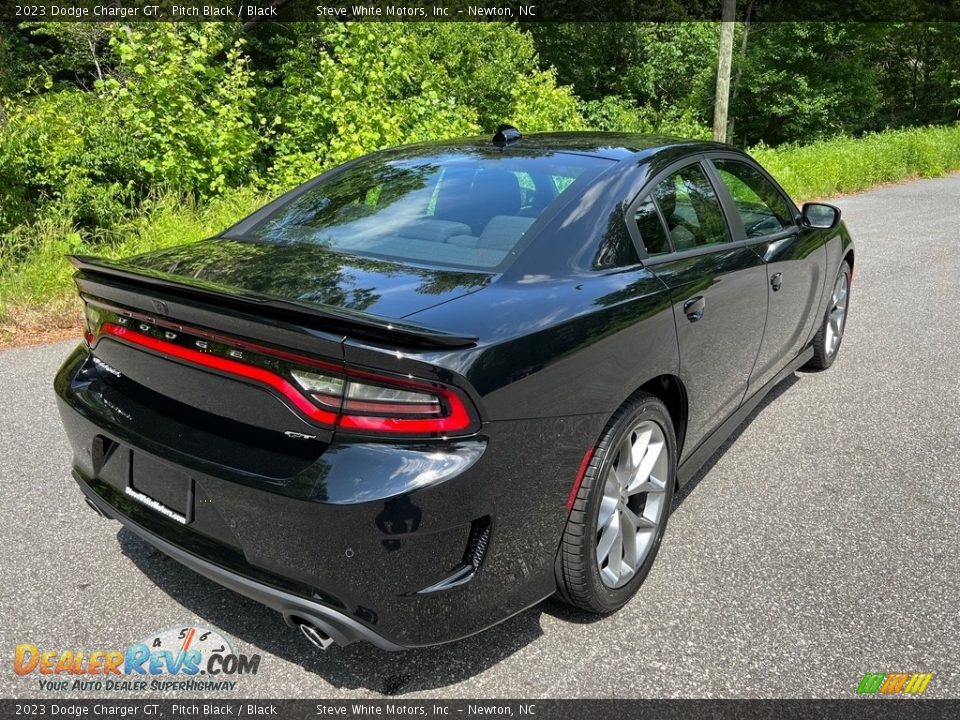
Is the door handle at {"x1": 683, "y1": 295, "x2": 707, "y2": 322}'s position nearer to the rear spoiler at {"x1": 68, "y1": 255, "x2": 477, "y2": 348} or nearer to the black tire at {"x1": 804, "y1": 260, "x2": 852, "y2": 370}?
the rear spoiler at {"x1": 68, "y1": 255, "x2": 477, "y2": 348}

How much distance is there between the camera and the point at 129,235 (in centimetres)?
848

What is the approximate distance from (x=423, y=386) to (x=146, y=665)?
4.33 feet

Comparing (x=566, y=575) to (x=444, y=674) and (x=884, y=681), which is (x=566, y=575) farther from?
(x=884, y=681)

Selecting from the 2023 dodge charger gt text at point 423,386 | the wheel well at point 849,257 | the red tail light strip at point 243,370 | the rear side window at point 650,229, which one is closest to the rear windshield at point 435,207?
the 2023 dodge charger gt text at point 423,386

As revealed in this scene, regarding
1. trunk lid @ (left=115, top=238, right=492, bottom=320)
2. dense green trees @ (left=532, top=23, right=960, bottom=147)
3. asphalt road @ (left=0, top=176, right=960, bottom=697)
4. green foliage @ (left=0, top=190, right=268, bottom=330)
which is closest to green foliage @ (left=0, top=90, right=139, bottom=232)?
green foliage @ (left=0, top=190, right=268, bottom=330)

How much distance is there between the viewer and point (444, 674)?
226 cm

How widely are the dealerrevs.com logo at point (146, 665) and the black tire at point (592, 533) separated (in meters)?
1.00

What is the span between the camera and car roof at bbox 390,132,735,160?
310cm

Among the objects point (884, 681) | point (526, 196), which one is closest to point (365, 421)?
point (526, 196)

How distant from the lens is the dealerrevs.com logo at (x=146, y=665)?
87.3 inches

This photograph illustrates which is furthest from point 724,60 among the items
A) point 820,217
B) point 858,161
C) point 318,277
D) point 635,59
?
point 635,59

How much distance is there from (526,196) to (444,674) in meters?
1.65

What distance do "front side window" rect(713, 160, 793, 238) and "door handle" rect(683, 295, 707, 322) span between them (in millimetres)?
803

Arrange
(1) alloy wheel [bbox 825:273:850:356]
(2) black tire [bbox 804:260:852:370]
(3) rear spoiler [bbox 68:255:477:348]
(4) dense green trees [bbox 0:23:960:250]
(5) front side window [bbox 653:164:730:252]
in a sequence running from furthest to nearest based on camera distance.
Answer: (4) dense green trees [bbox 0:23:960:250], (1) alloy wheel [bbox 825:273:850:356], (2) black tire [bbox 804:260:852:370], (5) front side window [bbox 653:164:730:252], (3) rear spoiler [bbox 68:255:477:348]
